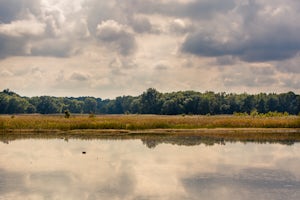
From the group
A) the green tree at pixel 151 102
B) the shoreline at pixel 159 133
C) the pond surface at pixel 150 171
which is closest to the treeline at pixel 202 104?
the green tree at pixel 151 102

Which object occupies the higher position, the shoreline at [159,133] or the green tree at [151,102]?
the green tree at [151,102]

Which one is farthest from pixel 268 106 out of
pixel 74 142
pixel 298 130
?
pixel 74 142

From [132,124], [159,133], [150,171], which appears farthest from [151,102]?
[150,171]

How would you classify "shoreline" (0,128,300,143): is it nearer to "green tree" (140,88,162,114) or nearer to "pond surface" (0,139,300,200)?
"pond surface" (0,139,300,200)

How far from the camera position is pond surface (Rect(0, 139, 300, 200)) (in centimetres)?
1898

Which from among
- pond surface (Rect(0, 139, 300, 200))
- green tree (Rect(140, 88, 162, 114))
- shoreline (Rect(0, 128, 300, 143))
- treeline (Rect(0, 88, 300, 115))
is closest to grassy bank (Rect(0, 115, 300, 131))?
shoreline (Rect(0, 128, 300, 143))

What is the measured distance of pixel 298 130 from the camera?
55625mm

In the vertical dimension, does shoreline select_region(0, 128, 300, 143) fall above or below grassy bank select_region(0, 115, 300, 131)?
below

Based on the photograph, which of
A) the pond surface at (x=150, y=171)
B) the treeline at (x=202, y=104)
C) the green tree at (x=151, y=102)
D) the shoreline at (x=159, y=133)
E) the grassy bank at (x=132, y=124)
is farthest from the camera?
the green tree at (x=151, y=102)

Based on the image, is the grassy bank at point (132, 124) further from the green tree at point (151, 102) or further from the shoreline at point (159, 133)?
the green tree at point (151, 102)

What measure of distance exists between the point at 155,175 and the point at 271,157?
1092 cm

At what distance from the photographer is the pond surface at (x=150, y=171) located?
19.0 m

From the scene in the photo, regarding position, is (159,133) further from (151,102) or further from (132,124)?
(151,102)

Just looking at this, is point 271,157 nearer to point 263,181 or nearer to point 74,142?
point 263,181
